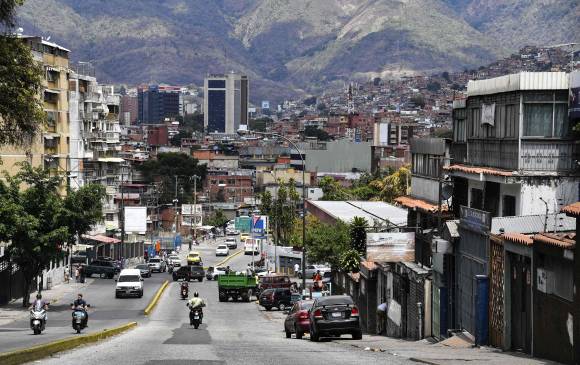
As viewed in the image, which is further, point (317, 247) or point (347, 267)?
point (317, 247)

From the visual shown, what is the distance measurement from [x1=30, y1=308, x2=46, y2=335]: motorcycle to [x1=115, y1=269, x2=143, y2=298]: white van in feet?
100

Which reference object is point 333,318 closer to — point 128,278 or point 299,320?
point 299,320

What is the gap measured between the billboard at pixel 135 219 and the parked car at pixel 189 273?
2851 cm

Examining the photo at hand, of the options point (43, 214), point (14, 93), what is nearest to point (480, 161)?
point (14, 93)

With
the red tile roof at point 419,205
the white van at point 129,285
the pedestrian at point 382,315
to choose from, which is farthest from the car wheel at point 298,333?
the white van at point 129,285

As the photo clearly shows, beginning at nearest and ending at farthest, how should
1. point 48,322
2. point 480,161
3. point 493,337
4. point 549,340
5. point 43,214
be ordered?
point 549,340 → point 493,337 → point 480,161 → point 48,322 → point 43,214

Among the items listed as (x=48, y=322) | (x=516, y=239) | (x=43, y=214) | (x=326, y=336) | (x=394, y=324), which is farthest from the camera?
(x=43, y=214)

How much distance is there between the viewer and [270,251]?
115 metres

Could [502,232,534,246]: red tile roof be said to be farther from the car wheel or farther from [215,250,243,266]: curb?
[215,250,243,266]: curb

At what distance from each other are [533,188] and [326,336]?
25.8ft

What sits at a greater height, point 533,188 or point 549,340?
point 533,188

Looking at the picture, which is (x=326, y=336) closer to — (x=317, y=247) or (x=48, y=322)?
(x=48, y=322)

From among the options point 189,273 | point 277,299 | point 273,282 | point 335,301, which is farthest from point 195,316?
point 189,273

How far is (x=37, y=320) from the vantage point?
1741 inches
